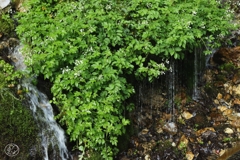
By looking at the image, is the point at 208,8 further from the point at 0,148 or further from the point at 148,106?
the point at 0,148

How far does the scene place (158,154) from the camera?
16.3 ft

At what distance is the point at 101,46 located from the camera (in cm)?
430

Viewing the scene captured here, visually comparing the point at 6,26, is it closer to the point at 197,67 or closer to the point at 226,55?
the point at 197,67

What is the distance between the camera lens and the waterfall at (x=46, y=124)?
4031 mm

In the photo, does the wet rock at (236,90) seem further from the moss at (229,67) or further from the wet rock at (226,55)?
the wet rock at (226,55)

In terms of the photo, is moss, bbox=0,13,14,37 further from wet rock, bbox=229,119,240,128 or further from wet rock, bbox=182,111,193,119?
wet rock, bbox=229,119,240,128

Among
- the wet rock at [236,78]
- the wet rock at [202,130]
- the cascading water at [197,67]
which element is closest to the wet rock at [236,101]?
the wet rock at [236,78]

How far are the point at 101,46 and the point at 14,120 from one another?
1.70m

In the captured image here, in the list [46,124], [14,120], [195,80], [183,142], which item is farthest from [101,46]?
[195,80]

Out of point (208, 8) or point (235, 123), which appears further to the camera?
point (235, 123)

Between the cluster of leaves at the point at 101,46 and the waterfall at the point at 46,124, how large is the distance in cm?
20

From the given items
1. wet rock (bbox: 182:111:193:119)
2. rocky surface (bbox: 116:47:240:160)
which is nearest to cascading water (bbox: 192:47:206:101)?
rocky surface (bbox: 116:47:240:160)

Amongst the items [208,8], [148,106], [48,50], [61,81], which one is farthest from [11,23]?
[208,8]

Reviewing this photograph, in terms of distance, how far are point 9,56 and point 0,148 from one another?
160 centimetres
